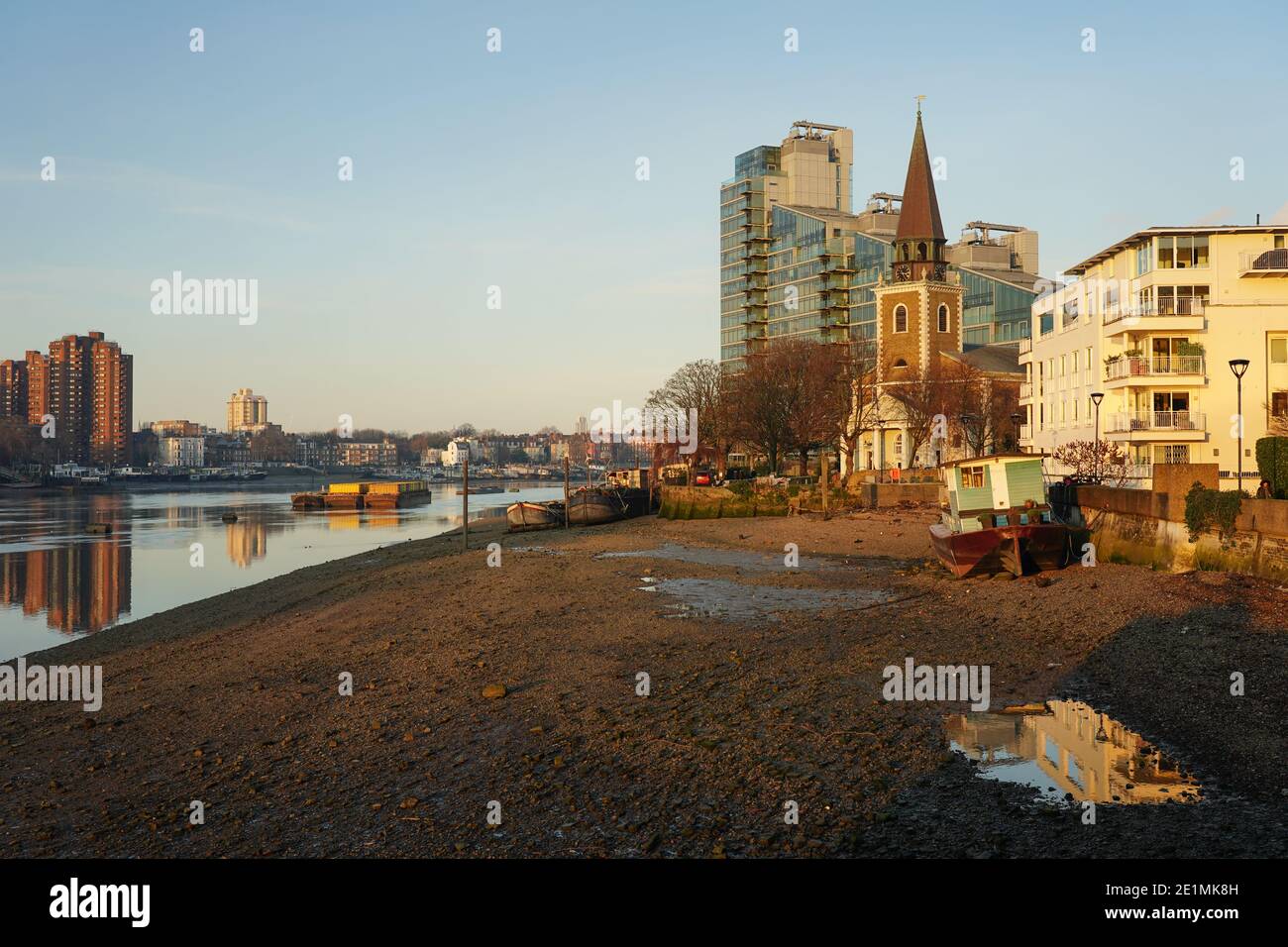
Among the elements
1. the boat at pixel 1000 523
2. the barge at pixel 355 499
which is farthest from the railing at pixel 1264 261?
the barge at pixel 355 499

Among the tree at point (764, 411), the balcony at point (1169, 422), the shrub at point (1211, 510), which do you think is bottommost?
the shrub at point (1211, 510)

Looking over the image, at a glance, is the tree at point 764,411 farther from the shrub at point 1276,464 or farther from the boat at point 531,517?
the shrub at point 1276,464

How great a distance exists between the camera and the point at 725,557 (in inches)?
1598

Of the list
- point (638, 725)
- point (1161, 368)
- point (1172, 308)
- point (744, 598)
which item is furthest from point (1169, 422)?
point (638, 725)

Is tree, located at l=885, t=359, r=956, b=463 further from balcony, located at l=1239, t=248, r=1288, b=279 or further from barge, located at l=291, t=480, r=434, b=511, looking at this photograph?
barge, located at l=291, t=480, r=434, b=511

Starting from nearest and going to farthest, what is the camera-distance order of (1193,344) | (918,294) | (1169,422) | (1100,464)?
(1100,464), (1169,422), (1193,344), (918,294)

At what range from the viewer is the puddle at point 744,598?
24766mm

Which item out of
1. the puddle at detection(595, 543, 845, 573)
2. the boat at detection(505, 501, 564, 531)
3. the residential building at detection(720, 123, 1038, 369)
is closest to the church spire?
the residential building at detection(720, 123, 1038, 369)

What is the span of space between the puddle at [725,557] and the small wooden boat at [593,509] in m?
19.4

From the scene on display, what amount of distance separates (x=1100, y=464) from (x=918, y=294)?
51.0 metres

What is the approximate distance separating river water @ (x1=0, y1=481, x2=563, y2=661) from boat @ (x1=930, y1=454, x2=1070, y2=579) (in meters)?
25.3

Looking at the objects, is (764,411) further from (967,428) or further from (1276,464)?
(1276,464)
